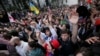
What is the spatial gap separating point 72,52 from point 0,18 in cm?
1216

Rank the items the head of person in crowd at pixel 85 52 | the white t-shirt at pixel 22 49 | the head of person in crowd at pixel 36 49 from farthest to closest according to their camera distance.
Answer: the white t-shirt at pixel 22 49, the head of person in crowd at pixel 36 49, the head of person in crowd at pixel 85 52

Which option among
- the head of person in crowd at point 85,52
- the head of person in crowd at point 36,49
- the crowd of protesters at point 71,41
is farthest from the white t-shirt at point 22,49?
the head of person in crowd at point 85,52

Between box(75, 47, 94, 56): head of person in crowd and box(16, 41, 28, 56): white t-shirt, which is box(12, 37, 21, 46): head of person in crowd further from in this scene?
box(75, 47, 94, 56): head of person in crowd

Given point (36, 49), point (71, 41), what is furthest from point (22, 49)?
point (71, 41)

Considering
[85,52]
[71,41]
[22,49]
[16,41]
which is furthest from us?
[22,49]

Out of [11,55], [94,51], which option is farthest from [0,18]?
A: [94,51]

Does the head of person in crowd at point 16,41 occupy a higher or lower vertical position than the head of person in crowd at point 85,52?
higher

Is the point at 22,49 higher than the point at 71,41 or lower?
lower

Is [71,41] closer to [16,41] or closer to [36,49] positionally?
[36,49]

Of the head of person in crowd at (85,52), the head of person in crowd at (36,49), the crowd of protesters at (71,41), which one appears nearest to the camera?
the head of person in crowd at (85,52)

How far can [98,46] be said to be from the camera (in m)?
6.20

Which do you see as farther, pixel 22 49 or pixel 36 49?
pixel 22 49

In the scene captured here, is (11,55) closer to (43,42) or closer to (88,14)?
(43,42)

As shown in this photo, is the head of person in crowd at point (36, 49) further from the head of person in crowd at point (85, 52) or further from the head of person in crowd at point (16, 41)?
the head of person in crowd at point (85, 52)
